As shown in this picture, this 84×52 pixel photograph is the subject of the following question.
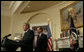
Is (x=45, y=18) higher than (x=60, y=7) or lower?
lower

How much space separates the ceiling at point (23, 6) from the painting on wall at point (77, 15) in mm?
665

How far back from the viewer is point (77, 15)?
503 cm

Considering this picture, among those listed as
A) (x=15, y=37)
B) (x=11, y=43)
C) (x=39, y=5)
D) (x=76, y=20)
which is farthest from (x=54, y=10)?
(x=11, y=43)

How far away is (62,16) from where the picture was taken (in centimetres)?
575

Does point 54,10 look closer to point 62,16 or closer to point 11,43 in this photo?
point 62,16

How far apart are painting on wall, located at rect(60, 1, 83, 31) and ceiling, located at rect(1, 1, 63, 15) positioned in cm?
67

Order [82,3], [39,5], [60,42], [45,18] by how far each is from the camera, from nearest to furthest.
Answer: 1. [82,3]
2. [60,42]
3. [39,5]
4. [45,18]

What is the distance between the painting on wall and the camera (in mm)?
4866

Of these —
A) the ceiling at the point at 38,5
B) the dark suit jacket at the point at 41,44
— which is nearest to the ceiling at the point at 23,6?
the ceiling at the point at 38,5

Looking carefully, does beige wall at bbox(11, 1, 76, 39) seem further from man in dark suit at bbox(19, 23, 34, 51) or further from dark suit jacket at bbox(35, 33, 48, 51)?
man in dark suit at bbox(19, 23, 34, 51)

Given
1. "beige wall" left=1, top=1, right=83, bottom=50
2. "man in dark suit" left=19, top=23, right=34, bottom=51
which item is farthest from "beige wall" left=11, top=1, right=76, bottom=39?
"man in dark suit" left=19, top=23, right=34, bottom=51

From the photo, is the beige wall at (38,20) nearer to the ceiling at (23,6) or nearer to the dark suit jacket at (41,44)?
the ceiling at (23,6)

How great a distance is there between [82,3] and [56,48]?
244 cm

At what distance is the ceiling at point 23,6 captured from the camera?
5.73 meters
